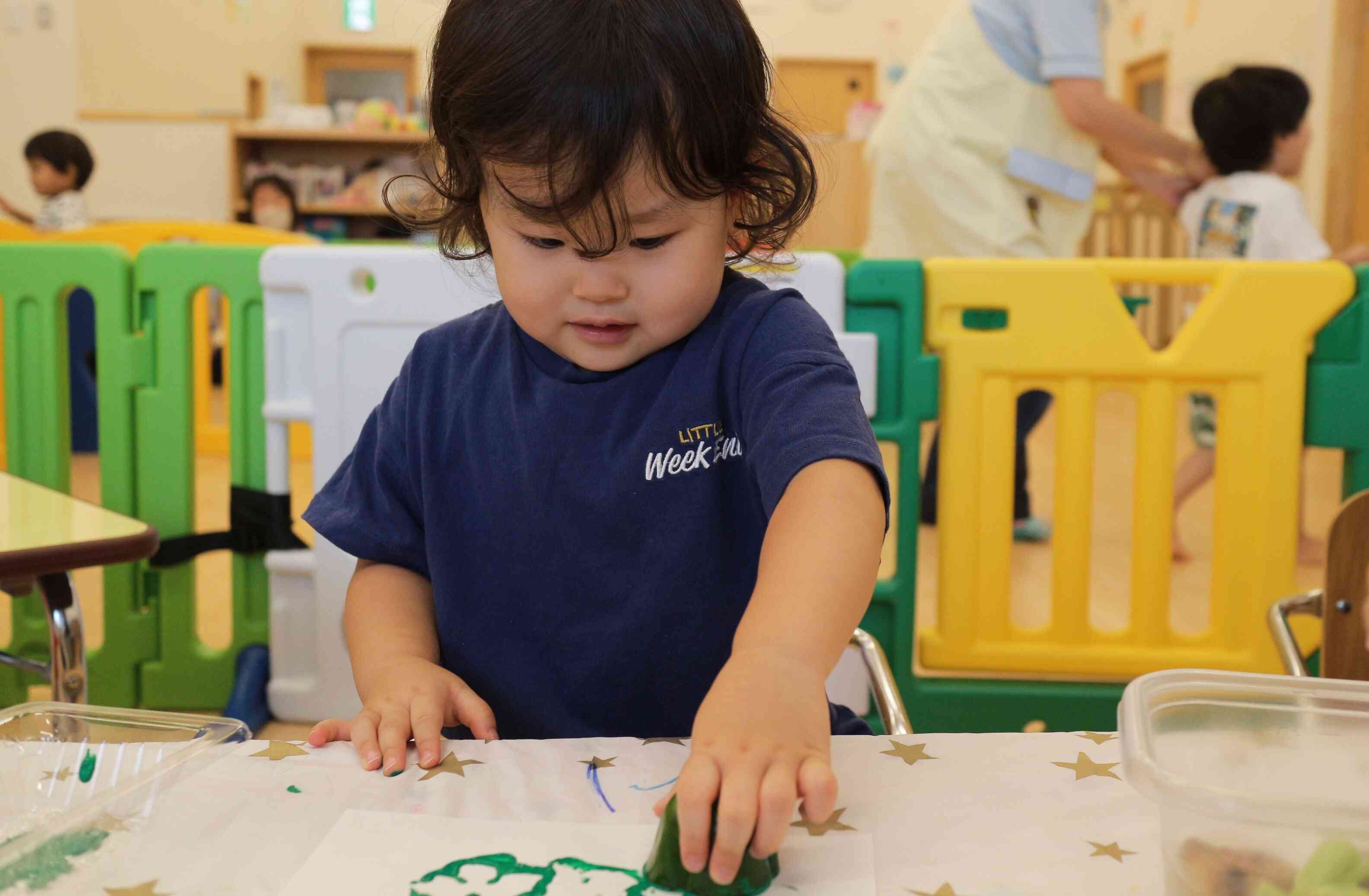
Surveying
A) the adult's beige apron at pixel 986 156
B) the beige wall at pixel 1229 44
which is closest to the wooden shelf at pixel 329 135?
the beige wall at pixel 1229 44

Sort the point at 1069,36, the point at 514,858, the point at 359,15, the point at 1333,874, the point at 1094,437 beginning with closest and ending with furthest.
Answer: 1. the point at 1333,874
2. the point at 514,858
3. the point at 1094,437
4. the point at 1069,36
5. the point at 359,15

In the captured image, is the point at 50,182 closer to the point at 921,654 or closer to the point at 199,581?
the point at 199,581

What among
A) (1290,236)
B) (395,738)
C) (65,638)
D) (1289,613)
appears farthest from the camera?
(1290,236)

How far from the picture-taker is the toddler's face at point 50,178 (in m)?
4.39

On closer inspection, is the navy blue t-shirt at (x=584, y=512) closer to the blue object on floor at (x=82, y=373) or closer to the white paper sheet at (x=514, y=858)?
the white paper sheet at (x=514, y=858)

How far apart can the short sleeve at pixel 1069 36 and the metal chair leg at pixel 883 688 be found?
4.65 ft

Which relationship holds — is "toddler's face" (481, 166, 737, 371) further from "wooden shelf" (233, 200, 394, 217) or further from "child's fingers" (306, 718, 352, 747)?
"wooden shelf" (233, 200, 394, 217)

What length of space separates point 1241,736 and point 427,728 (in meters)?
0.34

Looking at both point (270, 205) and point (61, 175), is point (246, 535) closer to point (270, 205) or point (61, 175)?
point (61, 175)

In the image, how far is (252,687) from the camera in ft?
A: 4.97

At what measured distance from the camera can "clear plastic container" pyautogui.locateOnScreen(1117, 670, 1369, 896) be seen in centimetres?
34

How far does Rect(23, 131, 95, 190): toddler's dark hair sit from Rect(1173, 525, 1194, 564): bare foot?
12.5ft

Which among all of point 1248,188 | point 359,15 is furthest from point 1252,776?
point 359,15

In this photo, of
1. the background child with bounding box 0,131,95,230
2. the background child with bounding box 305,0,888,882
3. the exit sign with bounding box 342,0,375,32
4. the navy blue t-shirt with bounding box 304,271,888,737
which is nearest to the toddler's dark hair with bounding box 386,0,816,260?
the background child with bounding box 305,0,888,882
